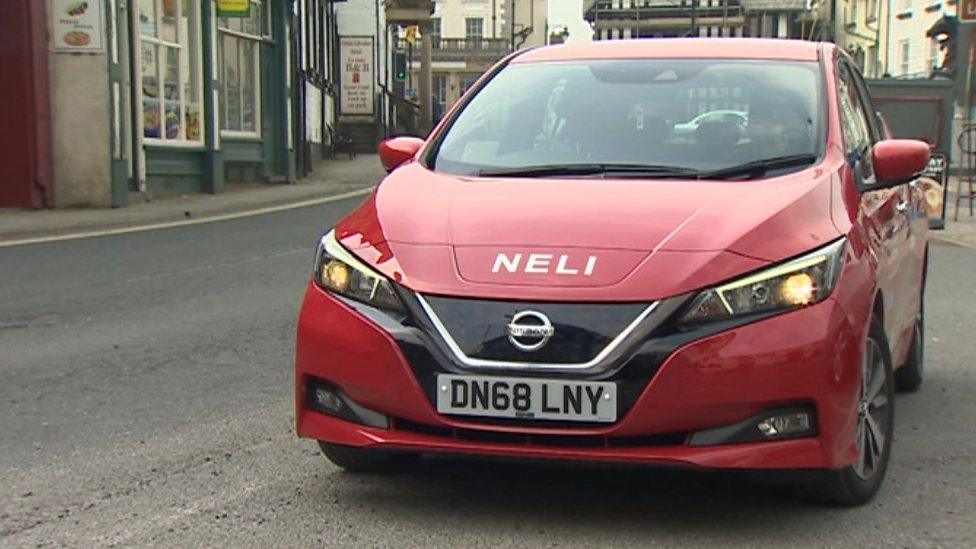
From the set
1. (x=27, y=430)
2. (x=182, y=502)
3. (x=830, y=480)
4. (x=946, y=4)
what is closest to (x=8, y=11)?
(x=27, y=430)

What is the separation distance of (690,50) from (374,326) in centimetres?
227

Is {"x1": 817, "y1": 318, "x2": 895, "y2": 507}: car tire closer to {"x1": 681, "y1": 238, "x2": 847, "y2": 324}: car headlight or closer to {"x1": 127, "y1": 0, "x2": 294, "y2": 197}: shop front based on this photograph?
{"x1": 681, "y1": 238, "x2": 847, "y2": 324}: car headlight

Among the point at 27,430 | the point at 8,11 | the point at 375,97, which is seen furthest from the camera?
the point at 375,97

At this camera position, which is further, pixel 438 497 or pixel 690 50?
pixel 690 50

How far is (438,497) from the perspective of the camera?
414 centimetres

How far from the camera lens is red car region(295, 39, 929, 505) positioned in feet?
11.6

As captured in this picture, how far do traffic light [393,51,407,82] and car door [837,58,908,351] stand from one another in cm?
5314

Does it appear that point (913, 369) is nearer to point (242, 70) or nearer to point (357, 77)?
point (242, 70)

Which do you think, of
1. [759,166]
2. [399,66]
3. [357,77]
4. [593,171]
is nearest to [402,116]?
[399,66]

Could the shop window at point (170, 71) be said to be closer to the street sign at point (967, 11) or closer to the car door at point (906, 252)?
the street sign at point (967, 11)

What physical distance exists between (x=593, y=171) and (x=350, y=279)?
1.10 m

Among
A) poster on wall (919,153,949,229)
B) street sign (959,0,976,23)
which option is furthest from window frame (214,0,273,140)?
poster on wall (919,153,949,229)

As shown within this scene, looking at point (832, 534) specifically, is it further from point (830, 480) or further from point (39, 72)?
point (39, 72)

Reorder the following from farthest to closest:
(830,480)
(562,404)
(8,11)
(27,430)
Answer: (8,11)
(27,430)
(830,480)
(562,404)
